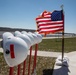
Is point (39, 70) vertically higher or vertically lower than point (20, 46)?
lower

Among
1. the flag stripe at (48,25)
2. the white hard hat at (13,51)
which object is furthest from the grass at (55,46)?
the white hard hat at (13,51)

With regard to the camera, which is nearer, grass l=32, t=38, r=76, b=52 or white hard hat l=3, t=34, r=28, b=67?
white hard hat l=3, t=34, r=28, b=67

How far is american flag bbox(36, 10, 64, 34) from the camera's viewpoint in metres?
9.43

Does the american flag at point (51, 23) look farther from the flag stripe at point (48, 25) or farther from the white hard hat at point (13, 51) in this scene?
the white hard hat at point (13, 51)

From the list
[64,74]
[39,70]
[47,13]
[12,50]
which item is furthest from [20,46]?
[47,13]

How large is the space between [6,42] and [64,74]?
5.08m

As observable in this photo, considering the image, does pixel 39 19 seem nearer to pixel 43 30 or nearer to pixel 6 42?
pixel 43 30

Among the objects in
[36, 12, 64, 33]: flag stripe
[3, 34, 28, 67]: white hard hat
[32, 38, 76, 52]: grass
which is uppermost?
[36, 12, 64, 33]: flag stripe

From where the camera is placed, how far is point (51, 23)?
954cm

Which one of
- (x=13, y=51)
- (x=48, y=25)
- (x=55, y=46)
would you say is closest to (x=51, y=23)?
(x=48, y=25)

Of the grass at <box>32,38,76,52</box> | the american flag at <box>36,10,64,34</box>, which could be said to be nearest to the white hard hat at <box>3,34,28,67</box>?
the american flag at <box>36,10,64,34</box>

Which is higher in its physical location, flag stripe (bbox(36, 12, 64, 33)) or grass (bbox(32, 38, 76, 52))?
flag stripe (bbox(36, 12, 64, 33))

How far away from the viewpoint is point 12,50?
11.2 ft

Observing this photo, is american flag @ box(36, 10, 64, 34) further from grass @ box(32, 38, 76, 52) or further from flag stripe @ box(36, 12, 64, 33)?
grass @ box(32, 38, 76, 52)
